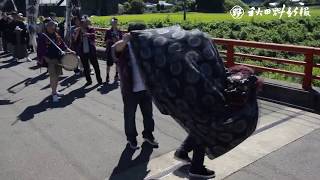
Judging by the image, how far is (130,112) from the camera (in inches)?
221

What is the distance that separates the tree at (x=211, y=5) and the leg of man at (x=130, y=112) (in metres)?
64.1

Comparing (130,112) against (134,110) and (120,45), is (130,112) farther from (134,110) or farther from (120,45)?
(120,45)

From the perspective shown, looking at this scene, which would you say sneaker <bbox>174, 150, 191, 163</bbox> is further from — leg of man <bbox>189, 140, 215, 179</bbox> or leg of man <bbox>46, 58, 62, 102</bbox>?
leg of man <bbox>46, 58, 62, 102</bbox>

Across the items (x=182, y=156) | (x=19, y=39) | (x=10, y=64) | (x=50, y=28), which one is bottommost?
(x=10, y=64)

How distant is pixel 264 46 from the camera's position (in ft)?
27.4

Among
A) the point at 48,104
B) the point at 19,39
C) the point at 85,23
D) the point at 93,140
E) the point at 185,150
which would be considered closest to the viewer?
the point at 185,150

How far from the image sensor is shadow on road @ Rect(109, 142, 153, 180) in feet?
16.3

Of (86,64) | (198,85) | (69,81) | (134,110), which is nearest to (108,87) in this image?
(86,64)

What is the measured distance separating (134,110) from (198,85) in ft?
6.02

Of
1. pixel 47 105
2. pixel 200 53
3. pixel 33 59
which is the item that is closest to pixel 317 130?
pixel 200 53

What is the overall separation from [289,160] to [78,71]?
7.67 metres

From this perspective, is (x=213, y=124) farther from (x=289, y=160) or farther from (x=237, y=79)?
(x=289, y=160)

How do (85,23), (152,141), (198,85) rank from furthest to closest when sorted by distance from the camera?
(85,23) → (152,141) → (198,85)

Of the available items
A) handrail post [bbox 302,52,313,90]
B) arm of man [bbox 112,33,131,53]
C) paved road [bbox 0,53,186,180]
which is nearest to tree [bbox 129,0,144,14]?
paved road [bbox 0,53,186,180]
